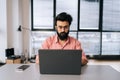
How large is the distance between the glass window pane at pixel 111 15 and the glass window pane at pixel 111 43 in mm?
151

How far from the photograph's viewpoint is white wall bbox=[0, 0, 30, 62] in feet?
13.2

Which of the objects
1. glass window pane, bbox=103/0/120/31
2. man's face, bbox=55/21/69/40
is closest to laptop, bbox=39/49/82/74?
man's face, bbox=55/21/69/40

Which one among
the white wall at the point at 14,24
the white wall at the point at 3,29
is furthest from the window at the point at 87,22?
Answer: the white wall at the point at 3,29

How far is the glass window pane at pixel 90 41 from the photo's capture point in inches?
183

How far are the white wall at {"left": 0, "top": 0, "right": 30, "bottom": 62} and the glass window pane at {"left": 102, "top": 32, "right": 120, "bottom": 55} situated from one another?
6.27 ft

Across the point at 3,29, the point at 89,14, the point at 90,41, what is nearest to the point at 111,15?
the point at 89,14

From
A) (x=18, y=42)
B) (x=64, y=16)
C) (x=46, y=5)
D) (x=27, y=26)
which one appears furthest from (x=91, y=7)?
(x=64, y=16)

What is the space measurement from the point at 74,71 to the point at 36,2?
3206 millimetres

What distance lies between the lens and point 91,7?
464 centimetres

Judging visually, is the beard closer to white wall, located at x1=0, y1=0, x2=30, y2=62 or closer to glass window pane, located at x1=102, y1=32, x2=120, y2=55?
white wall, located at x1=0, y1=0, x2=30, y2=62

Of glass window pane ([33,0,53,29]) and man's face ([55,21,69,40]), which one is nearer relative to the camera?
man's face ([55,21,69,40])

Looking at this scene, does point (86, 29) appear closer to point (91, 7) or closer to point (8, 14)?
point (91, 7)

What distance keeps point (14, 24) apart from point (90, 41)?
1.89 metres

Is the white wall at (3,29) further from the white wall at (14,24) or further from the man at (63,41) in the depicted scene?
the man at (63,41)
